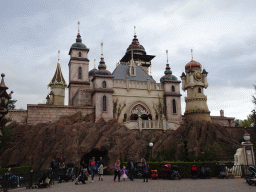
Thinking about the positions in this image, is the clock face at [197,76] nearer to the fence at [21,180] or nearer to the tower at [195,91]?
the tower at [195,91]

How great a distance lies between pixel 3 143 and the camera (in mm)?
32688

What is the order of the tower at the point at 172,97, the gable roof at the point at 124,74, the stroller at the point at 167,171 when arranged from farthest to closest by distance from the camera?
1. the gable roof at the point at 124,74
2. the tower at the point at 172,97
3. the stroller at the point at 167,171

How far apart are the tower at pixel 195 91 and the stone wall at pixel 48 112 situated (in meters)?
16.6

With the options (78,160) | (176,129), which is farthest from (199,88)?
(78,160)

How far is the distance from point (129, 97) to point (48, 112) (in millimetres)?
12513

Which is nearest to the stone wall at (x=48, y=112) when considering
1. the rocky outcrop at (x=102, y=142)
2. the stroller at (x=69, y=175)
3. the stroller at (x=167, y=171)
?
the rocky outcrop at (x=102, y=142)

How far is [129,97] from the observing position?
43.0 meters

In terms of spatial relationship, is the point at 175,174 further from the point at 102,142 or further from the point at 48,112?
the point at 48,112

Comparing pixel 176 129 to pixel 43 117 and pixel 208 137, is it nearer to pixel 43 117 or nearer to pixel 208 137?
pixel 208 137

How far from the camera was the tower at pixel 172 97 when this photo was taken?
44062mm

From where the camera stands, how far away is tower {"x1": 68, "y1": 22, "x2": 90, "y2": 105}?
4769cm

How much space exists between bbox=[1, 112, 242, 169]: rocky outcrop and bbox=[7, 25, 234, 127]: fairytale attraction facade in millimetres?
1940

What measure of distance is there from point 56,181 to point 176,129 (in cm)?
2209

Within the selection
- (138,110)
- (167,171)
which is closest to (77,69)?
(138,110)
